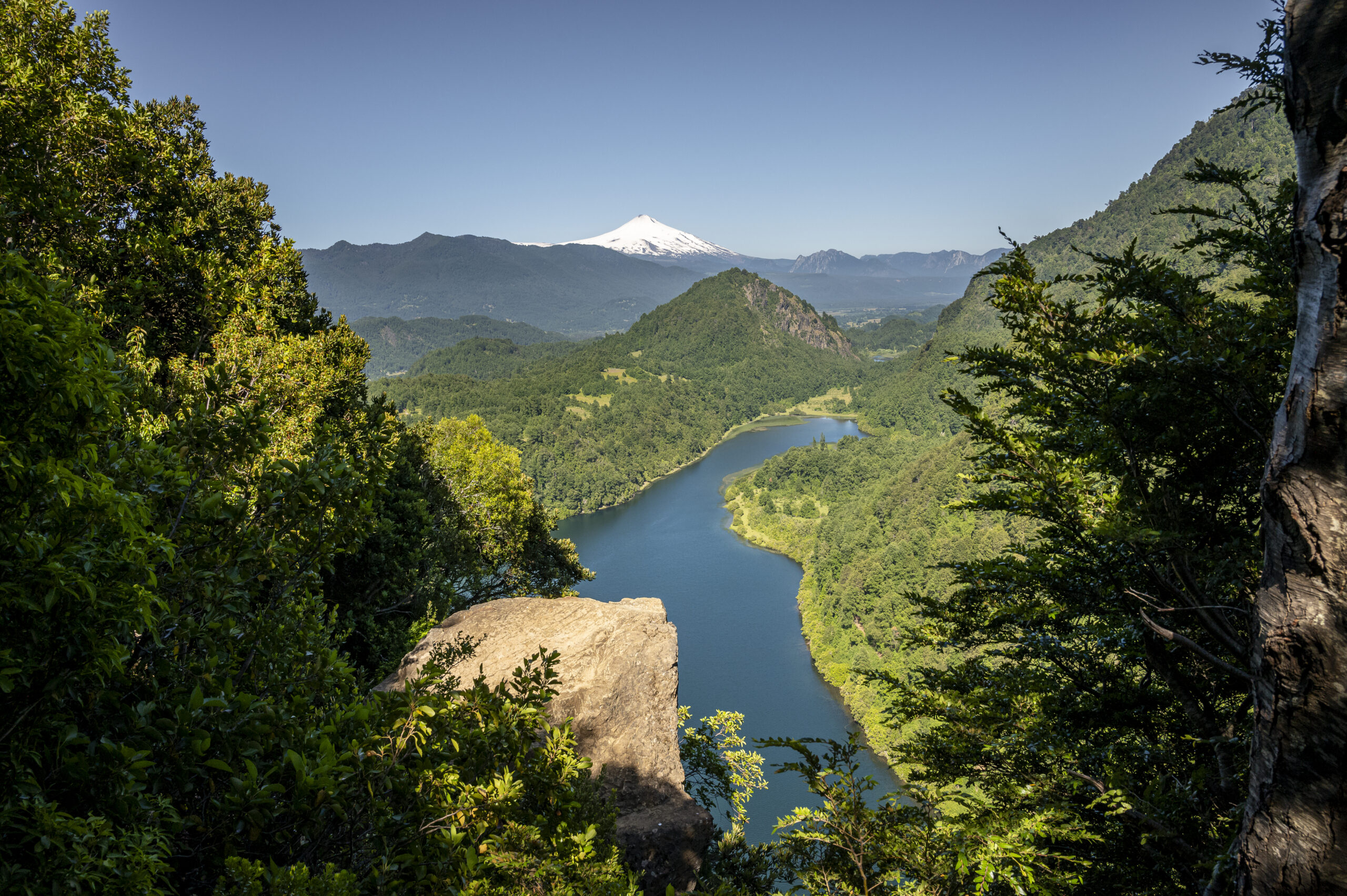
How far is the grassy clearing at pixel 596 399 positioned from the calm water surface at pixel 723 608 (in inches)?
1380

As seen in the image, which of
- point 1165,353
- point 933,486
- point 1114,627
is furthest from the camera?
point 933,486

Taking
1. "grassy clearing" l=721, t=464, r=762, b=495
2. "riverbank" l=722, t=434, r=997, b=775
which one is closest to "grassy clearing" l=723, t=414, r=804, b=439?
"grassy clearing" l=721, t=464, r=762, b=495

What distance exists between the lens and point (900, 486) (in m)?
64.1

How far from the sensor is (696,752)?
12.7 m

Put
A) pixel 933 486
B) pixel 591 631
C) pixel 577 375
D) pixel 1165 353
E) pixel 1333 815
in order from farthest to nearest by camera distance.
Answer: pixel 577 375
pixel 933 486
pixel 591 631
pixel 1165 353
pixel 1333 815

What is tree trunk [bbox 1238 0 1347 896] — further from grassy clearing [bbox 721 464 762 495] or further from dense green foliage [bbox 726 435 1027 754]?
grassy clearing [bbox 721 464 762 495]

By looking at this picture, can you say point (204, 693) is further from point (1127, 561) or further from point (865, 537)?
point (865, 537)

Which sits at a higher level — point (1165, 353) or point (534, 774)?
point (1165, 353)

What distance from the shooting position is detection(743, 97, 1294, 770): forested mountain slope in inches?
1699

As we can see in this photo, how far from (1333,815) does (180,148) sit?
650 inches

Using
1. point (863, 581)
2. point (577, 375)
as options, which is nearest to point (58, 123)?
point (863, 581)

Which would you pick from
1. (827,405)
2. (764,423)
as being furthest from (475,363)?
(827,405)

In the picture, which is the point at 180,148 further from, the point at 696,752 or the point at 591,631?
the point at 696,752

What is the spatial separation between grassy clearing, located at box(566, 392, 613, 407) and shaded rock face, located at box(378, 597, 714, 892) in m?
109
